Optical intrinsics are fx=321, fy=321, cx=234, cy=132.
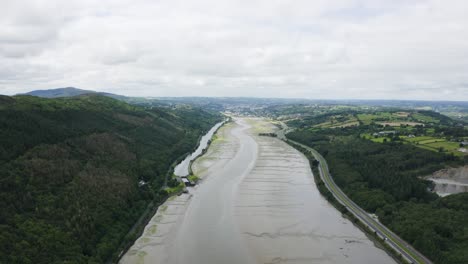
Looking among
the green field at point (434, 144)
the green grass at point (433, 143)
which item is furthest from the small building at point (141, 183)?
the green field at point (434, 144)

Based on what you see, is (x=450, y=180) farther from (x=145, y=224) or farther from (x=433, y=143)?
(x=145, y=224)

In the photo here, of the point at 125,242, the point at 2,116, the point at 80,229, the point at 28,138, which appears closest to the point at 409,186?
the point at 125,242

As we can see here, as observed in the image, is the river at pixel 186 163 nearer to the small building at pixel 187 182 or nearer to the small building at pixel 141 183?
the small building at pixel 187 182

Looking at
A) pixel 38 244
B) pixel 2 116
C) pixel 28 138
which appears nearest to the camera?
pixel 38 244

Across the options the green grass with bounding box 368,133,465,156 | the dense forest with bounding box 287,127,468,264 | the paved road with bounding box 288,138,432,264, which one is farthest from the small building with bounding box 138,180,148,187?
the green grass with bounding box 368,133,465,156

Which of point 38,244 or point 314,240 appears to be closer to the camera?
point 38,244

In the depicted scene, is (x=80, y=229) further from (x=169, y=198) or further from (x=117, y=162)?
(x=117, y=162)
